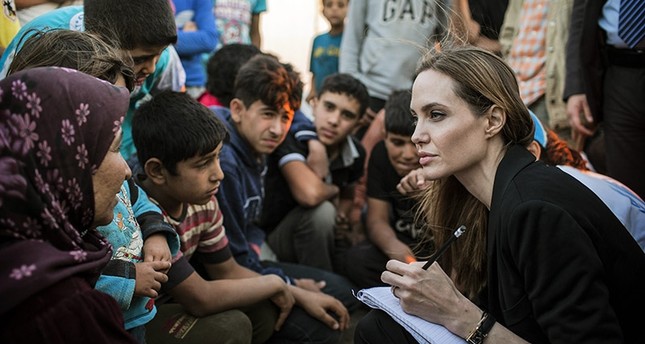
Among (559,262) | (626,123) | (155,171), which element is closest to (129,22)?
(155,171)

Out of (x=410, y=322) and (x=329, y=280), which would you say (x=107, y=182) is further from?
(x=329, y=280)

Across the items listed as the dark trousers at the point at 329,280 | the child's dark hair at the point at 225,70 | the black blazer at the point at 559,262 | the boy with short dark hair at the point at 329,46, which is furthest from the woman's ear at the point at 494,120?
the boy with short dark hair at the point at 329,46

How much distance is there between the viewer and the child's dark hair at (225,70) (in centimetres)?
385

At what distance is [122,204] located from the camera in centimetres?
204

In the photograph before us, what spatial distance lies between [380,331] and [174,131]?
3.48ft

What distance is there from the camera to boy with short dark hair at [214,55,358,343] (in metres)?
2.95

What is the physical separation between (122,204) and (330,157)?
2.03m

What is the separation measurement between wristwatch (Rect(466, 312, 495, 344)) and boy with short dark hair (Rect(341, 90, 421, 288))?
161cm

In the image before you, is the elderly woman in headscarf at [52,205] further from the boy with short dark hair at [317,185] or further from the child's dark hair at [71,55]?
the boy with short dark hair at [317,185]

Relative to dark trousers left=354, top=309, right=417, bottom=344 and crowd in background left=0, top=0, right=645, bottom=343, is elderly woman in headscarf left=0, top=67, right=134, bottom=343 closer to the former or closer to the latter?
crowd in background left=0, top=0, right=645, bottom=343

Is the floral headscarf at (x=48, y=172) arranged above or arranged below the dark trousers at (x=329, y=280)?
above

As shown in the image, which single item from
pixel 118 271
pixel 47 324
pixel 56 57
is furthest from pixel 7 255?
pixel 56 57

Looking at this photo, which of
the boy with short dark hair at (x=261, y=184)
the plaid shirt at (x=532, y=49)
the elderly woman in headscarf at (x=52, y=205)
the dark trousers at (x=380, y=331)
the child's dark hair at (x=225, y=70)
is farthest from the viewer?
the plaid shirt at (x=532, y=49)

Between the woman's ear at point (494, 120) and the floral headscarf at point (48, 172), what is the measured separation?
3.55 feet
